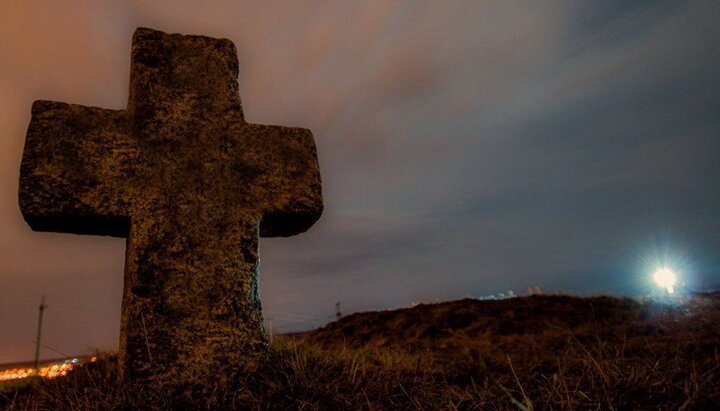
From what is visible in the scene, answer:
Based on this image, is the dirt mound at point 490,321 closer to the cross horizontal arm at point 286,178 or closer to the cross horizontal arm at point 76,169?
the cross horizontal arm at point 286,178

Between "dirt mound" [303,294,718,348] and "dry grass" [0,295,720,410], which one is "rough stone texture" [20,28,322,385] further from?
"dirt mound" [303,294,718,348]

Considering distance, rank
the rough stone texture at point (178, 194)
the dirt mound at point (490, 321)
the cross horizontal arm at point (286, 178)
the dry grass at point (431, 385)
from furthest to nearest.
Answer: the dirt mound at point (490, 321)
the cross horizontal arm at point (286, 178)
the rough stone texture at point (178, 194)
the dry grass at point (431, 385)

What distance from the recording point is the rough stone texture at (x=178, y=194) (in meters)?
2.02

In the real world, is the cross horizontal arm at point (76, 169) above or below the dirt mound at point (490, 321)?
above

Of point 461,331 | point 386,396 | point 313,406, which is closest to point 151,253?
point 313,406

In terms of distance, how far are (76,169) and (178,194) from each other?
0.50 meters

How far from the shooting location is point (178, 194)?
2254mm

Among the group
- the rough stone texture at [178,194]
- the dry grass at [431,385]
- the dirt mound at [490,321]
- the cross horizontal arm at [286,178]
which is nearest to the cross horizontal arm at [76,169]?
the rough stone texture at [178,194]

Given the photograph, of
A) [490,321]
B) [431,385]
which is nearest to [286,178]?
[431,385]

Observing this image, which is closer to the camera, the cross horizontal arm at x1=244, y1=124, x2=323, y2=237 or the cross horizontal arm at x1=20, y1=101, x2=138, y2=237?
the cross horizontal arm at x1=20, y1=101, x2=138, y2=237

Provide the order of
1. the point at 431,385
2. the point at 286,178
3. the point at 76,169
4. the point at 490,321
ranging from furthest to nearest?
the point at 490,321
the point at 286,178
the point at 76,169
the point at 431,385

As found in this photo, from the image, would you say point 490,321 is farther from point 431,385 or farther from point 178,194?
point 178,194

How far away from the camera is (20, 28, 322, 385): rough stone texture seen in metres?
2.02

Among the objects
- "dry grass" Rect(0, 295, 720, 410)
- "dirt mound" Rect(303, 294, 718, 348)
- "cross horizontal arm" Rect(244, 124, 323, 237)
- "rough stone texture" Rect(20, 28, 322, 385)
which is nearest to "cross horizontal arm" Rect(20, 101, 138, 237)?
"rough stone texture" Rect(20, 28, 322, 385)
